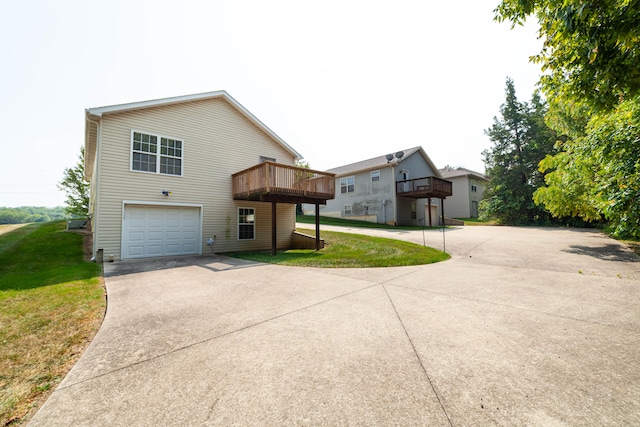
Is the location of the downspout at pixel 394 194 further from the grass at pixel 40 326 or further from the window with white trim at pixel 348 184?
the grass at pixel 40 326

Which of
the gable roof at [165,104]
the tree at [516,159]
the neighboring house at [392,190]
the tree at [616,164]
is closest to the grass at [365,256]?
the tree at [616,164]

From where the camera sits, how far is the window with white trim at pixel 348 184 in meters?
25.9

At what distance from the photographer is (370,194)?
956 inches

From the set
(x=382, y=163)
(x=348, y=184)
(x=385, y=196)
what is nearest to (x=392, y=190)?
(x=385, y=196)

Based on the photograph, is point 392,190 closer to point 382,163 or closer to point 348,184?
point 382,163

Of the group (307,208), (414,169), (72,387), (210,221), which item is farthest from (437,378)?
(307,208)

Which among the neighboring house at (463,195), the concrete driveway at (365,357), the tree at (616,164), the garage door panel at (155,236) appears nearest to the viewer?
the concrete driveway at (365,357)

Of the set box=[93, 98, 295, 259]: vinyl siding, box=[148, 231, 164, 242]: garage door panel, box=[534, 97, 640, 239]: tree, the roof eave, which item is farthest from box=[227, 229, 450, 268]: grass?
the roof eave

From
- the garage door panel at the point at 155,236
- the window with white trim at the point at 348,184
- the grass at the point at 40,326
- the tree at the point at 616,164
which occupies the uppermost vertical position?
the window with white trim at the point at 348,184

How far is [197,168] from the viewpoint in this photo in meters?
11.8

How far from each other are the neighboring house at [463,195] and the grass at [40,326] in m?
33.7

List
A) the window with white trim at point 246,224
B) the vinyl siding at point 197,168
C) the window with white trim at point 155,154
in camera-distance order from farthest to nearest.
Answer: the window with white trim at point 246,224 → the window with white trim at point 155,154 → the vinyl siding at point 197,168

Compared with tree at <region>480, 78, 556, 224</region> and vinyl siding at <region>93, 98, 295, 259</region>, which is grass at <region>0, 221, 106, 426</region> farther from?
tree at <region>480, 78, 556, 224</region>

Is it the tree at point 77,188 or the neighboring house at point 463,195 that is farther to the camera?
the neighboring house at point 463,195
